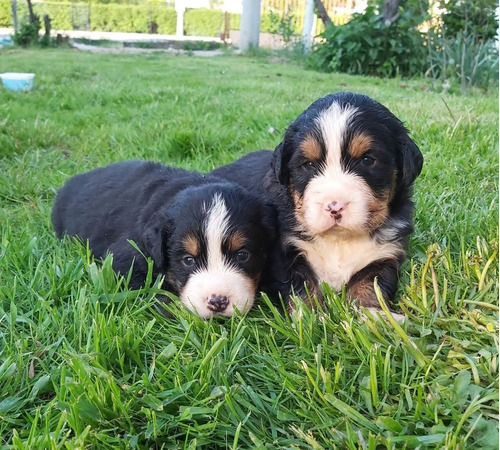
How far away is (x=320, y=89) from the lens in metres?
9.02

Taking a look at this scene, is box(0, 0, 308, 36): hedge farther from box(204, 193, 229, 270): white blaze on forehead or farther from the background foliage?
box(204, 193, 229, 270): white blaze on forehead

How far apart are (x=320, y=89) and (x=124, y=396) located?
7.86m

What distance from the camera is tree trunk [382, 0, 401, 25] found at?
1209 centimetres

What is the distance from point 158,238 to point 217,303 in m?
0.48

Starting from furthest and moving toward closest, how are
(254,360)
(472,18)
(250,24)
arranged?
(250,24) → (472,18) → (254,360)

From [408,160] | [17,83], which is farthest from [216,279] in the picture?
[17,83]

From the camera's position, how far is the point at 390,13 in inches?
480

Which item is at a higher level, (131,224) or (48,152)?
(131,224)

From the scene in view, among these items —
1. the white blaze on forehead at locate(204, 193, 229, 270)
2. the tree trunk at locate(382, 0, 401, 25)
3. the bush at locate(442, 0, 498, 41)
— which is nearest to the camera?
the white blaze on forehead at locate(204, 193, 229, 270)

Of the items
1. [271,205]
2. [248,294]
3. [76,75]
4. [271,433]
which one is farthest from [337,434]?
[76,75]

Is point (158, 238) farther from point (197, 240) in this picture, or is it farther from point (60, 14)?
point (60, 14)

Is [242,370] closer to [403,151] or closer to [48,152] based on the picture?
[403,151]

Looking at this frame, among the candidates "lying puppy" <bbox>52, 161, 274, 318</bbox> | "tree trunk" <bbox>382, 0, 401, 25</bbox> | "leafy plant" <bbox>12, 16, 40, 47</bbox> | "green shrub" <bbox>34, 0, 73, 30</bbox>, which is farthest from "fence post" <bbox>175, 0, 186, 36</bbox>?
"lying puppy" <bbox>52, 161, 274, 318</bbox>

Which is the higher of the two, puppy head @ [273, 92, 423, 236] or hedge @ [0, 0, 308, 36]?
puppy head @ [273, 92, 423, 236]
